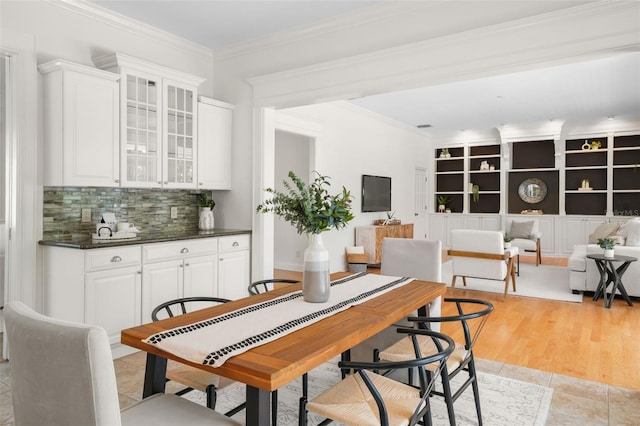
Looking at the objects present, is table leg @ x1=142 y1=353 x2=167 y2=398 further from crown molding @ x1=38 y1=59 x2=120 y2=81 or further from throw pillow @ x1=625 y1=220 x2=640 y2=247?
throw pillow @ x1=625 y1=220 x2=640 y2=247

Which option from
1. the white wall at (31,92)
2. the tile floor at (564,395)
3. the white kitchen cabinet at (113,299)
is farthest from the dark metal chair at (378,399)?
the white wall at (31,92)

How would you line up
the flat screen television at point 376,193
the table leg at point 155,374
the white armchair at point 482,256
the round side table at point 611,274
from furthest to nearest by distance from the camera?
1. the flat screen television at point 376,193
2. the white armchair at point 482,256
3. the round side table at point 611,274
4. the table leg at point 155,374

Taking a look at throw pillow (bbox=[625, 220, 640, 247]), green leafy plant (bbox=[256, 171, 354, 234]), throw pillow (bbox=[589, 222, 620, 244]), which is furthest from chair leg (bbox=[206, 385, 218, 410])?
throw pillow (bbox=[589, 222, 620, 244])

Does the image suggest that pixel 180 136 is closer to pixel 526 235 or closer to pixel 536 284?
pixel 536 284

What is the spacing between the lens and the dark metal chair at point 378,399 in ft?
5.04

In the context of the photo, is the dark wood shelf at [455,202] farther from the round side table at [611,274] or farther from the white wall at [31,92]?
the white wall at [31,92]

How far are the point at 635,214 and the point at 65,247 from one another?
9806 mm

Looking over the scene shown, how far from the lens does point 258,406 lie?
1405mm

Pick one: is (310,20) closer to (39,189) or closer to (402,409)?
(39,189)

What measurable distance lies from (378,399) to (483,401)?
1557mm

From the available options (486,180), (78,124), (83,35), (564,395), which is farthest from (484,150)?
(78,124)

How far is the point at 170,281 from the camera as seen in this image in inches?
145

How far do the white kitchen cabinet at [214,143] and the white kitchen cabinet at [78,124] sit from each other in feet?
3.00

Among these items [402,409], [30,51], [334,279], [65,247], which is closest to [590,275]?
[334,279]
